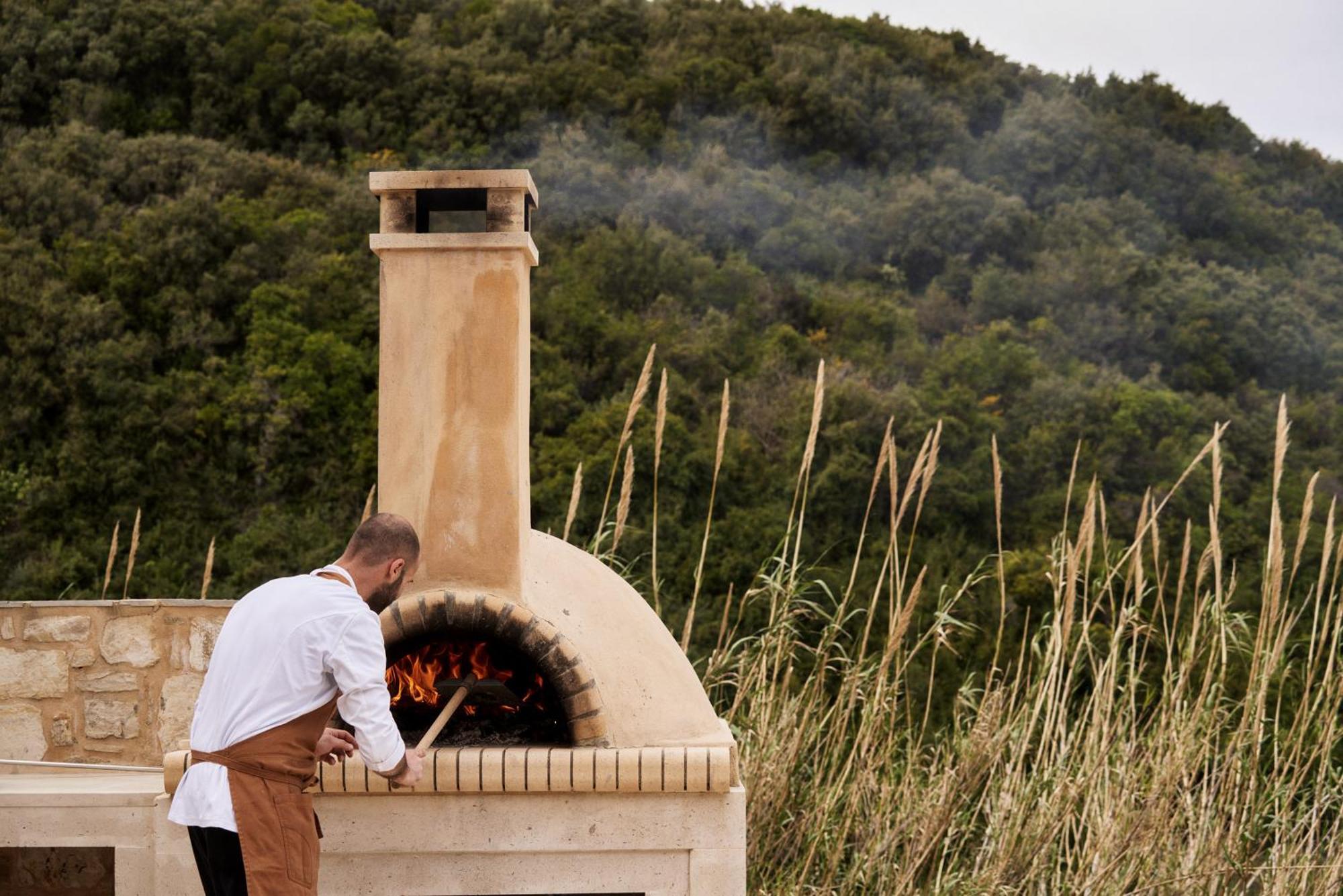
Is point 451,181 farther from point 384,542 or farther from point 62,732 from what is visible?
point 62,732

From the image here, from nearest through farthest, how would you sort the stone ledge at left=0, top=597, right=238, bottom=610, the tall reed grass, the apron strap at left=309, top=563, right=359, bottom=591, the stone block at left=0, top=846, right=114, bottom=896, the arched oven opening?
the apron strap at left=309, top=563, right=359, bottom=591
the arched oven opening
the tall reed grass
the stone block at left=0, top=846, right=114, bottom=896
the stone ledge at left=0, top=597, right=238, bottom=610

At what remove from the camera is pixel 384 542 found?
2701mm

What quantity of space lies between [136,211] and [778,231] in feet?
28.6

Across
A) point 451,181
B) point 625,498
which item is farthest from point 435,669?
point 451,181

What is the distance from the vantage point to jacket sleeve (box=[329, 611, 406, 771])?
252cm

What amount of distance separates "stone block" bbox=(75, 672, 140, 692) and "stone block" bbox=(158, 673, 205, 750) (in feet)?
0.43

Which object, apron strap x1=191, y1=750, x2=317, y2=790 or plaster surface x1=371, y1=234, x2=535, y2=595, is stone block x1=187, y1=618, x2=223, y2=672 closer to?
plaster surface x1=371, y1=234, x2=535, y2=595

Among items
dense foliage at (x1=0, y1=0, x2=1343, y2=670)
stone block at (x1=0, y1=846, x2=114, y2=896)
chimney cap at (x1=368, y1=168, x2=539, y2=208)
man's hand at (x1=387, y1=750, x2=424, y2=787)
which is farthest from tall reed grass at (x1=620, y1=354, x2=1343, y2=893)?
dense foliage at (x1=0, y1=0, x2=1343, y2=670)

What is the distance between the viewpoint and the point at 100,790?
367 centimetres

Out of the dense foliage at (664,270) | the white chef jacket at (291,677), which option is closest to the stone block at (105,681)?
the white chef jacket at (291,677)

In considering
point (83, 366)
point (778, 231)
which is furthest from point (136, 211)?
point (778, 231)

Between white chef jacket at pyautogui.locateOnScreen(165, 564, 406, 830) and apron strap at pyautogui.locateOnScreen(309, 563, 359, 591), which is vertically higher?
apron strap at pyautogui.locateOnScreen(309, 563, 359, 591)

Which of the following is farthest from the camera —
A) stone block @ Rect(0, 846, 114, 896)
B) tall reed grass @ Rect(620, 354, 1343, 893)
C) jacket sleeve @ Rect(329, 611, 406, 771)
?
stone block @ Rect(0, 846, 114, 896)

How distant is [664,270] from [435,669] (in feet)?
47.4
